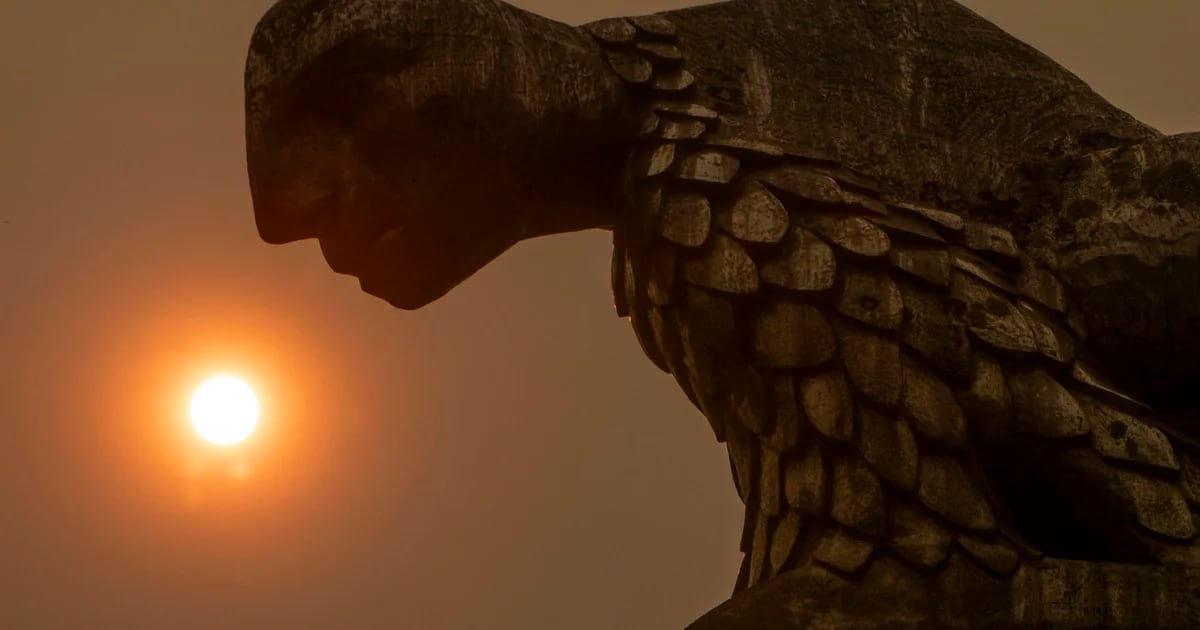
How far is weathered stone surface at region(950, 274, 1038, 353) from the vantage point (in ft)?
4.58

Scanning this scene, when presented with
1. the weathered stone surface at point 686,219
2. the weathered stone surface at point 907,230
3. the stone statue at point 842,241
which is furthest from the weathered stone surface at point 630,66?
the weathered stone surface at point 907,230

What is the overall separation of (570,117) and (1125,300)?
43cm

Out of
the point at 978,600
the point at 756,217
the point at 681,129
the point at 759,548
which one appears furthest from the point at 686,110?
the point at 978,600

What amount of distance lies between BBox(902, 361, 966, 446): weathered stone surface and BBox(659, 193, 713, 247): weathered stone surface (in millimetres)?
176

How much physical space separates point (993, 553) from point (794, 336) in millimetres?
200

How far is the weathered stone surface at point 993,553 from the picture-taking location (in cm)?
132

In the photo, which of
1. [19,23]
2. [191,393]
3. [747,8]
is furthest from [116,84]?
[747,8]

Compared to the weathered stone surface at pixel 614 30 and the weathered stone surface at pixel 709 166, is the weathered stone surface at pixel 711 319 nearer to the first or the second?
Result: the weathered stone surface at pixel 709 166

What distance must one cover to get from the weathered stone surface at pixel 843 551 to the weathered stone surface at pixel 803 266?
17 cm

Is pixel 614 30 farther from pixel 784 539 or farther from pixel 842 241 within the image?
pixel 784 539

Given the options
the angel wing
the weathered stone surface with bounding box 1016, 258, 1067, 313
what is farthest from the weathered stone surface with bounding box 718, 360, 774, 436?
the weathered stone surface with bounding box 1016, 258, 1067, 313

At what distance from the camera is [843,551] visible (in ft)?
4.38

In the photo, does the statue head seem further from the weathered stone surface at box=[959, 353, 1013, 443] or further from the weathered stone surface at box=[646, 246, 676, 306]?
the weathered stone surface at box=[959, 353, 1013, 443]

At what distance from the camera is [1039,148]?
157 cm
